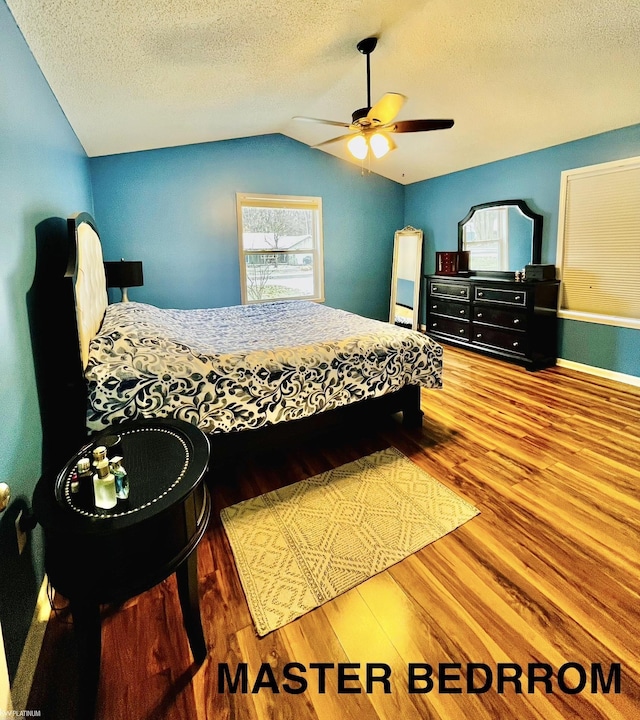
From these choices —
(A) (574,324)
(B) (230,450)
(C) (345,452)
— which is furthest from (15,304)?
(A) (574,324)

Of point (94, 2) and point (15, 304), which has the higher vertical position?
point (94, 2)

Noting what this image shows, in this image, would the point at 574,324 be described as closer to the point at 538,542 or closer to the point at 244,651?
the point at 538,542

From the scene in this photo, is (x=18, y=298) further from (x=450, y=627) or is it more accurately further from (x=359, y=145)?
(x=359, y=145)

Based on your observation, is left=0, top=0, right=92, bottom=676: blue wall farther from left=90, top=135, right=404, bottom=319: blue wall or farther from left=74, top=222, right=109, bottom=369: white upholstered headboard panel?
left=90, top=135, right=404, bottom=319: blue wall

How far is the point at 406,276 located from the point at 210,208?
9.93 feet

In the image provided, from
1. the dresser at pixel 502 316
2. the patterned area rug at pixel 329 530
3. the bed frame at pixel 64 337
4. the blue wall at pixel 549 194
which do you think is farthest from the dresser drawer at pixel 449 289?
the bed frame at pixel 64 337

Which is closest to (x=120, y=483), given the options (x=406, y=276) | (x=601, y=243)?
(x=601, y=243)

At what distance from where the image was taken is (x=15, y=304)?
1399mm

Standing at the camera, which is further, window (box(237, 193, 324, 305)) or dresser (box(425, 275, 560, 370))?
window (box(237, 193, 324, 305))

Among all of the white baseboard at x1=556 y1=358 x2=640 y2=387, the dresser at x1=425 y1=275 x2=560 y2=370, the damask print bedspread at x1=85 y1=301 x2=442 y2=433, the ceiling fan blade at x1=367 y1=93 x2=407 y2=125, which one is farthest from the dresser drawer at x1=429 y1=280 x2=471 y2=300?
the ceiling fan blade at x1=367 y1=93 x2=407 y2=125

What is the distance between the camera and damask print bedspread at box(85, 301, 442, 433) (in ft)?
6.30

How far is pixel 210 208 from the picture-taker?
15.1 ft

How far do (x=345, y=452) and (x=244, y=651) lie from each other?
1.43 m

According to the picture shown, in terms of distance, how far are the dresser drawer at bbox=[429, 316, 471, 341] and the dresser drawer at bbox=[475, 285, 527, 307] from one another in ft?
1.37
